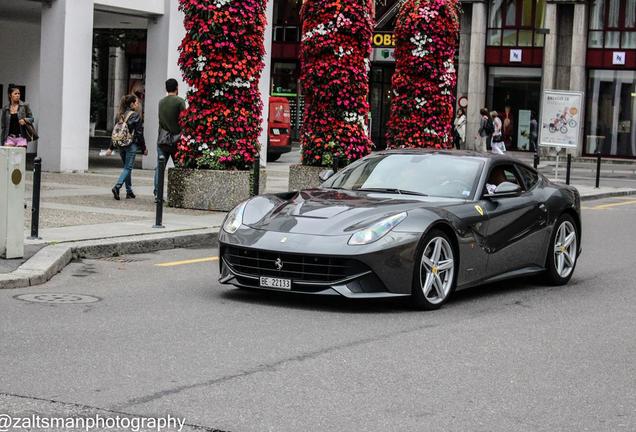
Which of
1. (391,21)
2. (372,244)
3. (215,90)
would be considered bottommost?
(372,244)

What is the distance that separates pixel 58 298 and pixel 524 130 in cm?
4464

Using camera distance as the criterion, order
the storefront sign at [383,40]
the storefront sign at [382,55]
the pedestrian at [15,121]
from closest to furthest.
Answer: the pedestrian at [15,121] < the storefront sign at [383,40] < the storefront sign at [382,55]

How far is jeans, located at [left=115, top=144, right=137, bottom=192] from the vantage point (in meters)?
19.4

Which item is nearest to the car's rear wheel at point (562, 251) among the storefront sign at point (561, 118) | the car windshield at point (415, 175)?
the car windshield at point (415, 175)

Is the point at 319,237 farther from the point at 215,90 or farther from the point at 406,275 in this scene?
the point at 215,90

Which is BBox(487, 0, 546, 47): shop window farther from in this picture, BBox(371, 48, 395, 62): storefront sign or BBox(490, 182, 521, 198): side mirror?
BBox(490, 182, 521, 198): side mirror

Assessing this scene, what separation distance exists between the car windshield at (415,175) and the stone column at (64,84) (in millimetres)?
15956

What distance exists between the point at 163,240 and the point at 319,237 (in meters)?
4.85

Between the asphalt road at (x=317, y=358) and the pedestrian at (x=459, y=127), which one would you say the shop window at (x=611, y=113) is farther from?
the asphalt road at (x=317, y=358)

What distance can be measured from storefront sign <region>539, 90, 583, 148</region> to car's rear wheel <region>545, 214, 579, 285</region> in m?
20.7

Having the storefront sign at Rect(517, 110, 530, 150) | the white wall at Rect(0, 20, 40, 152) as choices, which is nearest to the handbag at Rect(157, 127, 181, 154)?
the white wall at Rect(0, 20, 40, 152)

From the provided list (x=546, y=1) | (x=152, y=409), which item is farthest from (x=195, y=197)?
(x=546, y=1)

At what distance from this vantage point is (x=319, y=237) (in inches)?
384

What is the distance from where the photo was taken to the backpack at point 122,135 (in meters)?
19.8
